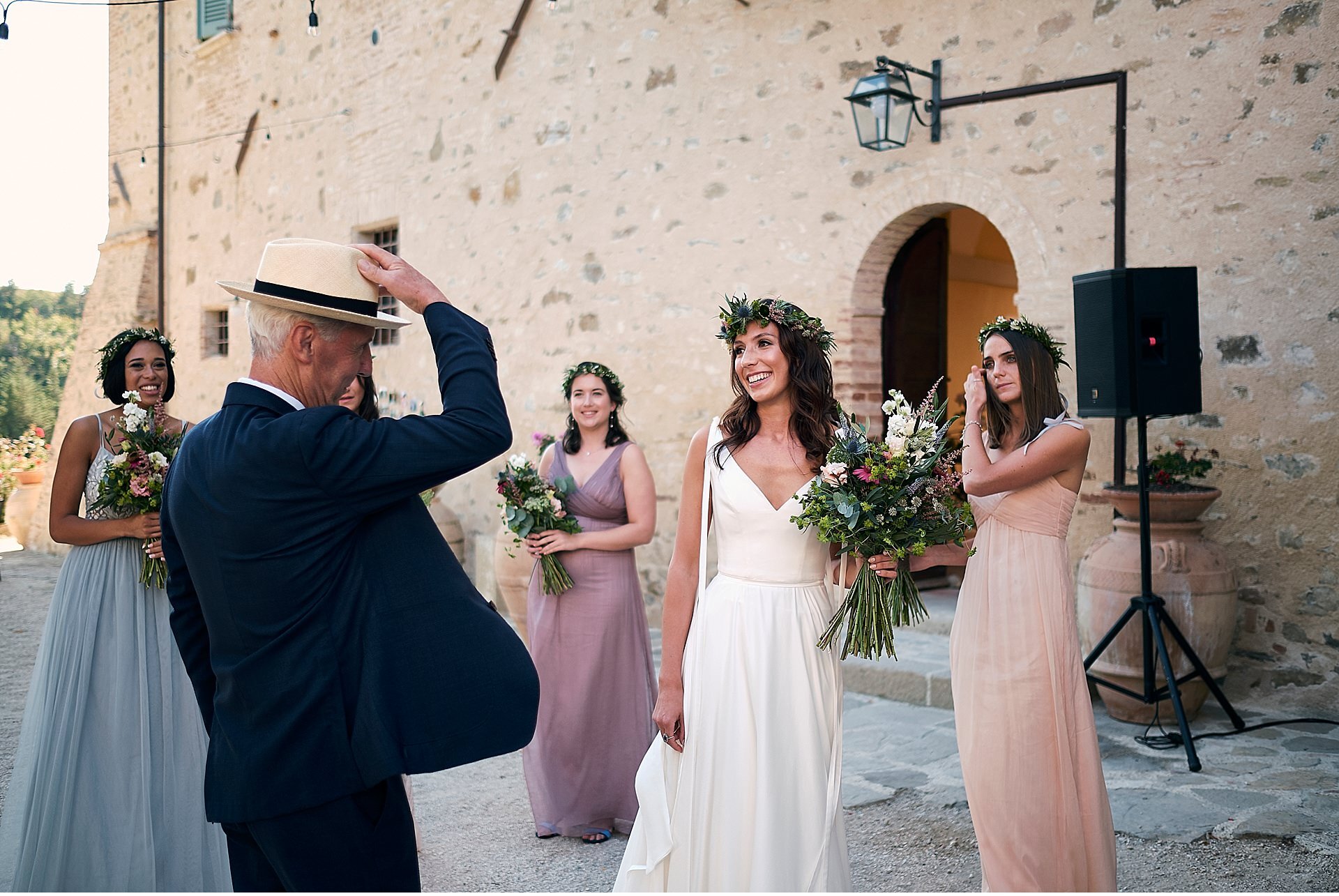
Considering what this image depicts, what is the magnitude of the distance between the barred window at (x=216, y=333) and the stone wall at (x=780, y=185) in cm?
13

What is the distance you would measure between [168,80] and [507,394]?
336 inches

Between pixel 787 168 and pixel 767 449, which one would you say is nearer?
pixel 767 449

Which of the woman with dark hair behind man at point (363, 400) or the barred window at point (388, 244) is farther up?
the barred window at point (388, 244)

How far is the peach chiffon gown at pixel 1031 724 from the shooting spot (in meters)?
3.32

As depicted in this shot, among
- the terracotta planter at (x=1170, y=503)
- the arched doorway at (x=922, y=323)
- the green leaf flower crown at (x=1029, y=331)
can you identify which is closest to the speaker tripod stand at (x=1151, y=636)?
the terracotta planter at (x=1170, y=503)

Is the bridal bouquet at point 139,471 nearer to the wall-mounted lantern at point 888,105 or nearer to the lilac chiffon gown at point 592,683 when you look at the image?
the lilac chiffon gown at point 592,683

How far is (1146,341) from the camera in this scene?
5.34m

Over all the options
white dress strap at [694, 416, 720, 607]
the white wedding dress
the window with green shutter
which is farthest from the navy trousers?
the window with green shutter

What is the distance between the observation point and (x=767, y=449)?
10.2 ft

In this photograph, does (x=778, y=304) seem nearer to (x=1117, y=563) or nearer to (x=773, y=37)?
(x=1117, y=563)

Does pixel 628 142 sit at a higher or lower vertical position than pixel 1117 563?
higher

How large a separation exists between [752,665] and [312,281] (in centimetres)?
159

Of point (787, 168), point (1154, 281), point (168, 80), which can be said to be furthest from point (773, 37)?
point (168, 80)

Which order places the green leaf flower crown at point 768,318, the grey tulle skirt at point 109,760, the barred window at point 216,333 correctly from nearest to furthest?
the green leaf flower crown at point 768,318 → the grey tulle skirt at point 109,760 → the barred window at point 216,333
